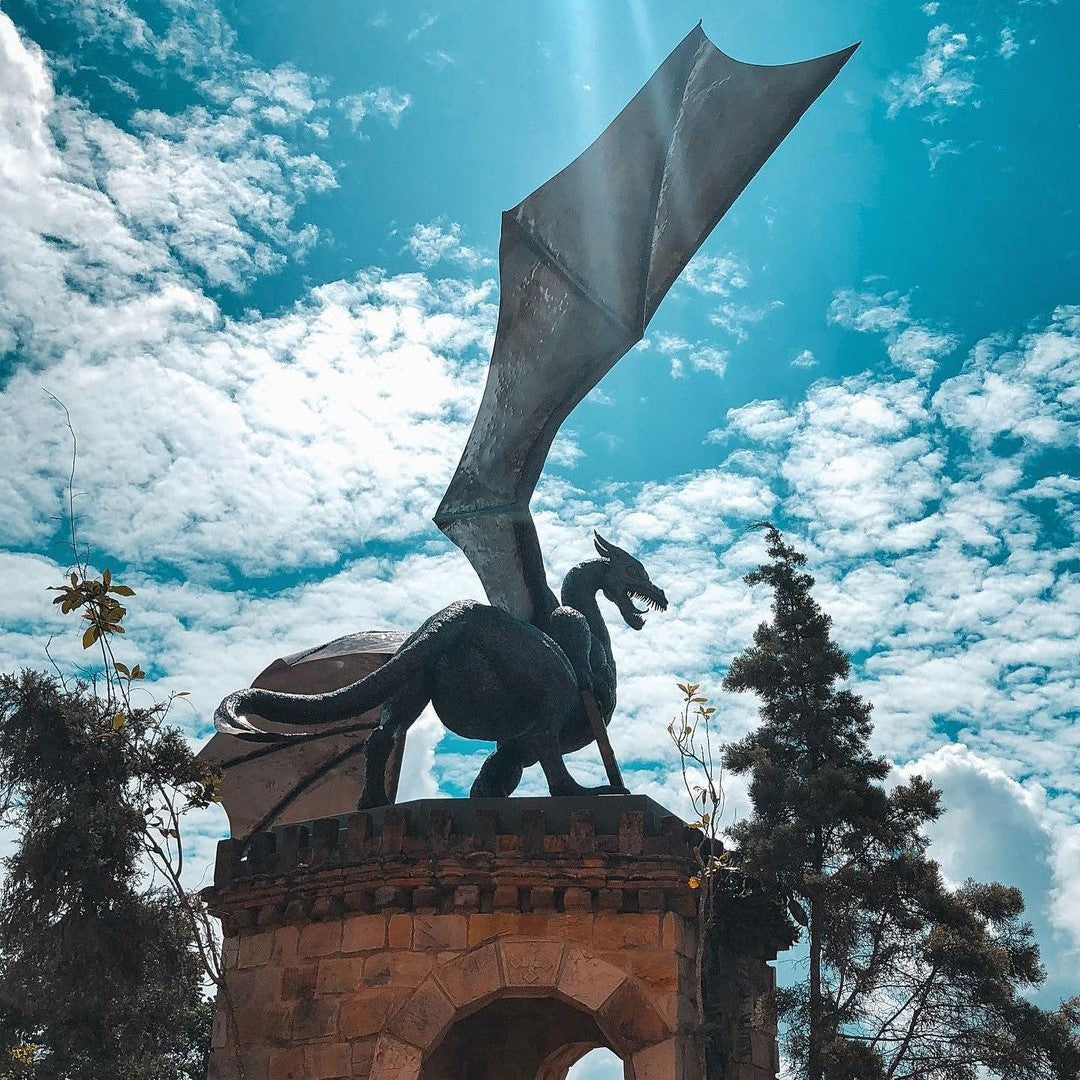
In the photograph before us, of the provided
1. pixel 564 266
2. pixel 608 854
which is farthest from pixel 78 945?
pixel 564 266

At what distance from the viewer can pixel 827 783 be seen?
9.79 metres

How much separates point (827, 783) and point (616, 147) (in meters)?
5.28

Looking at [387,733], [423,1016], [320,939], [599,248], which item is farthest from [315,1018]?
[599,248]

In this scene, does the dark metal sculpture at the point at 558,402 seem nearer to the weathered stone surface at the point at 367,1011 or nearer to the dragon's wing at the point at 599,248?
the dragon's wing at the point at 599,248

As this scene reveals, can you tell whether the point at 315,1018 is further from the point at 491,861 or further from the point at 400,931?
the point at 491,861

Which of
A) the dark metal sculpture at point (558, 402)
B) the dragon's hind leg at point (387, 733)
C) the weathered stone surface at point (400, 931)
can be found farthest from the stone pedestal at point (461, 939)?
the dark metal sculpture at point (558, 402)

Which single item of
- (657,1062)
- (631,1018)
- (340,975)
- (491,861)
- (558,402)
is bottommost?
(657,1062)

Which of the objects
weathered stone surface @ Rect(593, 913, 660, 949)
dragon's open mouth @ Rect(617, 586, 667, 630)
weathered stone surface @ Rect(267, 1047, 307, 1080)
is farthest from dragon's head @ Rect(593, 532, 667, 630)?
weathered stone surface @ Rect(267, 1047, 307, 1080)

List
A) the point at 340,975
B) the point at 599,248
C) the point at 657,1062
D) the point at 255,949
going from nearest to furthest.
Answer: the point at 657,1062, the point at 340,975, the point at 255,949, the point at 599,248

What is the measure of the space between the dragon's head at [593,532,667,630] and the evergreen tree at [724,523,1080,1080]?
7.05 feet

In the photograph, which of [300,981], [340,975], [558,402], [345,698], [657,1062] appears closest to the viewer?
[657,1062]

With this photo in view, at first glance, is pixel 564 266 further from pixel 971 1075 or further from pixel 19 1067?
pixel 19 1067

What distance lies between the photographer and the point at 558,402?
29.0 ft

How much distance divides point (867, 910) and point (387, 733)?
4.06 meters
